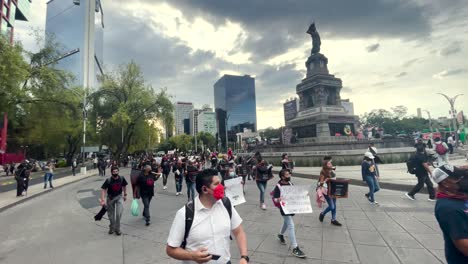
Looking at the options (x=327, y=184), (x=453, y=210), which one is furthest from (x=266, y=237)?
(x=453, y=210)

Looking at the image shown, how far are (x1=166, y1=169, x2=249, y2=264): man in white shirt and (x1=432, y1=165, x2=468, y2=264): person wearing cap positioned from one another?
6.68 feet

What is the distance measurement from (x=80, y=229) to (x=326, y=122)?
24.5 metres

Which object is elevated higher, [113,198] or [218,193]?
[218,193]

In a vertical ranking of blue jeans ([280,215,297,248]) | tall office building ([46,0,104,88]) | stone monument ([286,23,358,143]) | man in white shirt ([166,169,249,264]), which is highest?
tall office building ([46,0,104,88])

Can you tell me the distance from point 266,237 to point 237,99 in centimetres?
15761

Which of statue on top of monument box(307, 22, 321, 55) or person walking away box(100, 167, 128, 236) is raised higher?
statue on top of monument box(307, 22, 321, 55)

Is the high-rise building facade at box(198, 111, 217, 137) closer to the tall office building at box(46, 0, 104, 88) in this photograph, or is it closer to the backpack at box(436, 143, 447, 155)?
the tall office building at box(46, 0, 104, 88)

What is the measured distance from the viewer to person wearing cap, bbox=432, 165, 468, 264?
7.59 ft

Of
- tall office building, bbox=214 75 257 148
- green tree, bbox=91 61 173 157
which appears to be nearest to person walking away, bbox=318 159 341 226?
green tree, bbox=91 61 173 157

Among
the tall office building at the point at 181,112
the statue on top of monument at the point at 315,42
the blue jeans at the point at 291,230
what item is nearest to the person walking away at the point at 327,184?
the blue jeans at the point at 291,230

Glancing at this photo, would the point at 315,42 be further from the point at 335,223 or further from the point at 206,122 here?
the point at 206,122

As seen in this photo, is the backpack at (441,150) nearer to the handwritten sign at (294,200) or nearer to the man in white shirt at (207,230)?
the handwritten sign at (294,200)

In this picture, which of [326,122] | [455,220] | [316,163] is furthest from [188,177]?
[326,122]

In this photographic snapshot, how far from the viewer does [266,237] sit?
19.0 ft
